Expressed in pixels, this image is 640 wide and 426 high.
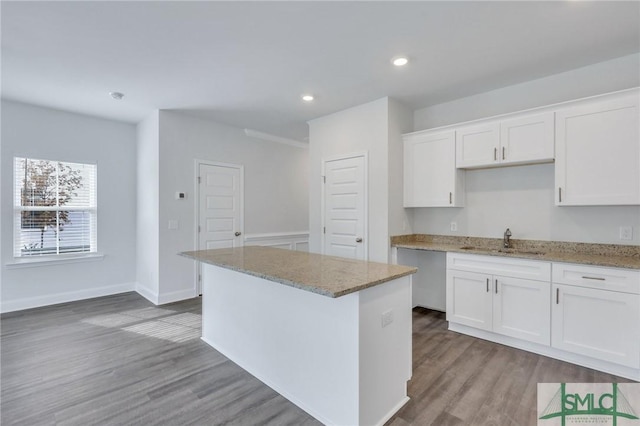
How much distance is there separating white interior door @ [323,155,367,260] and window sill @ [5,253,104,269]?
138 inches

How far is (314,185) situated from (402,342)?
9.63 feet

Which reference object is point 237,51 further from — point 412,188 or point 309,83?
point 412,188

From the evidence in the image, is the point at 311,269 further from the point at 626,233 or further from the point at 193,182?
the point at 193,182

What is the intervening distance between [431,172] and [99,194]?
482 centimetres

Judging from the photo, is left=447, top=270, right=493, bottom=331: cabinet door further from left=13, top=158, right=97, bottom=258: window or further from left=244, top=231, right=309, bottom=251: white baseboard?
left=13, top=158, right=97, bottom=258: window

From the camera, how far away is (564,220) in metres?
3.06

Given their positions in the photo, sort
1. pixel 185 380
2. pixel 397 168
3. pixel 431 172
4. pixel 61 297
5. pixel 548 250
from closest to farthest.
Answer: pixel 185 380 < pixel 548 250 < pixel 431 172 < pixel 397 168 < pixel 61 297

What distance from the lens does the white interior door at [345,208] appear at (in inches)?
157

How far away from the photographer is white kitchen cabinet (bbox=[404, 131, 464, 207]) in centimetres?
357

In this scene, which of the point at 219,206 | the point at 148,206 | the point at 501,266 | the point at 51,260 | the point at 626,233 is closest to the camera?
the point at 626,233

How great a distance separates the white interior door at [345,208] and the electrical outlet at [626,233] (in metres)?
2.46

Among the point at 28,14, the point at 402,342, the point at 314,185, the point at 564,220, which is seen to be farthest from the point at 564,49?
the point at 28,14

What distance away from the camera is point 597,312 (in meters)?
2.46

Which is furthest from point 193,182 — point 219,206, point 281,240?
point 281,240
